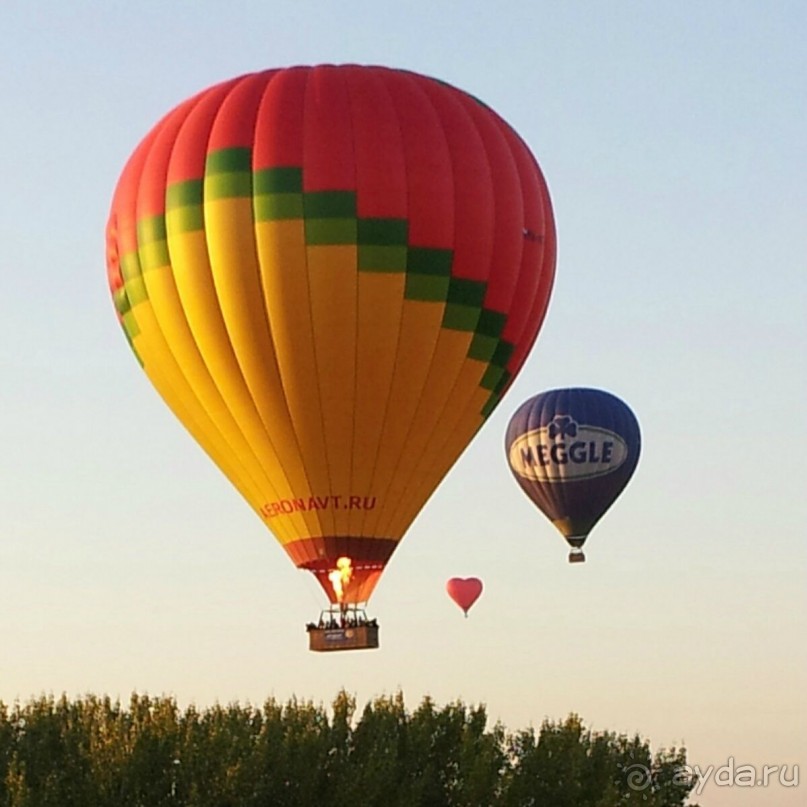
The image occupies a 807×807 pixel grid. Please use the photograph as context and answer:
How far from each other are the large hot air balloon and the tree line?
24491mm

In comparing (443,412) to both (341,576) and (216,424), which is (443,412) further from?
(216,424)

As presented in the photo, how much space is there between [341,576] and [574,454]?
2757 cm

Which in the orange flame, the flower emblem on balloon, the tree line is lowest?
the tree line

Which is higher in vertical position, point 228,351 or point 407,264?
point 407,264

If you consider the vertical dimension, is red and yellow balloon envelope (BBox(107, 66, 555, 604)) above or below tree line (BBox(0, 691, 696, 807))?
above

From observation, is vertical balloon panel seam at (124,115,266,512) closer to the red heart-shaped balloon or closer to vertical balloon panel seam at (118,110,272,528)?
vertical balloon panel seam at (118,110,272,528)

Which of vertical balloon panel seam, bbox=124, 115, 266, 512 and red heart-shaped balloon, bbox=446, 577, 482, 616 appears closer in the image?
vertical balloon panel seam, bbox=124, 115, 266, 512

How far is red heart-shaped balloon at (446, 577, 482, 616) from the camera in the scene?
7931cm

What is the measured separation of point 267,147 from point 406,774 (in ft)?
45.8

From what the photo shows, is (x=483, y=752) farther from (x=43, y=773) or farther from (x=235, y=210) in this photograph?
(x=235, y=210)

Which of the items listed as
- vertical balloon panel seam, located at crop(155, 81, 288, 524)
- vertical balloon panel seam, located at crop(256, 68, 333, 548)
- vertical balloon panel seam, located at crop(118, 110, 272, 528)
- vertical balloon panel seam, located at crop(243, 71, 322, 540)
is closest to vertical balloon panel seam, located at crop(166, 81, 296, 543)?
vertical balloon panel seam, located at crop(155, 81, 288, 524)

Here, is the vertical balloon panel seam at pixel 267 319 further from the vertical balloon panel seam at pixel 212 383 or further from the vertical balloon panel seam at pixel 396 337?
the vertical balloon panel seam at pixel 396 337

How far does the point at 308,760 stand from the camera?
172 feet

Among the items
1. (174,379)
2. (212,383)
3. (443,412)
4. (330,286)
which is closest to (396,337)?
(330,286)
